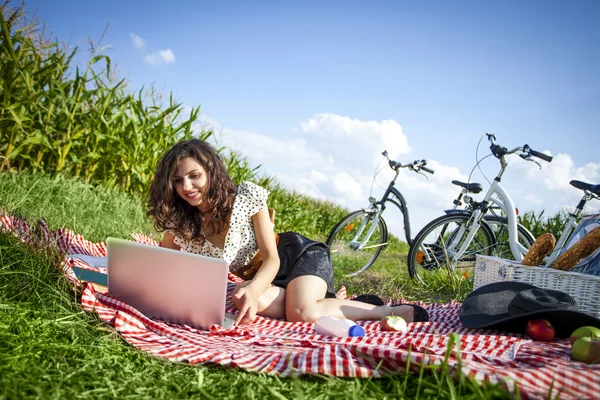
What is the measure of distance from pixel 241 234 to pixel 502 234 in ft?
9.74

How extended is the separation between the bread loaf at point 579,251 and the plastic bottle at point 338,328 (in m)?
1.55

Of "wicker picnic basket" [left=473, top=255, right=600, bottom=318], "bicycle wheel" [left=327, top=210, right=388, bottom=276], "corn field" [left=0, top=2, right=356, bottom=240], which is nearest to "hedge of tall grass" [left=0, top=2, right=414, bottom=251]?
"corn field" [left=0, top=2, right=356, bottom=240]

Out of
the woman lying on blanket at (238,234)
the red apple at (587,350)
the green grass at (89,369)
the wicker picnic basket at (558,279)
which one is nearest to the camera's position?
the green grass at (89,369)

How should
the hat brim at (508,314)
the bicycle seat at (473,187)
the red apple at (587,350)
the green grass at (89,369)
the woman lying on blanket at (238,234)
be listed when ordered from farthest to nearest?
the bicycle seat at (473,187), the woman lying on blanket at (238,234), the hat brim at (508,314), the red apple at (587,350), the green grass at (89,369)

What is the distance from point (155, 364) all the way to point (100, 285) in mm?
824

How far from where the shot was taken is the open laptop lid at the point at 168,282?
5.66 ft

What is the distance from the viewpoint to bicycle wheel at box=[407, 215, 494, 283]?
4.22 meters

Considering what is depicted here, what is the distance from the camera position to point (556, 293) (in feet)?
7.13

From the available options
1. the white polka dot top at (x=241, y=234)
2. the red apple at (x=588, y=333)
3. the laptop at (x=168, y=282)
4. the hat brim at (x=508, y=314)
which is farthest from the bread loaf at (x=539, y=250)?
the laptop at (x=168, y=282)

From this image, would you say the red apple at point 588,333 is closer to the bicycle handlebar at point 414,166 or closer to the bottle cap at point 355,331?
the bottle cap at point 355,331

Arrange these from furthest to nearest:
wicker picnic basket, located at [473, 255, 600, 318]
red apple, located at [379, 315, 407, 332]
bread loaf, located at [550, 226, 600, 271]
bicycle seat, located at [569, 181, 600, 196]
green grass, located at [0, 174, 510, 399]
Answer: bicycle seat, located at [569, 181, 600, 196] → bread loaf, located at [550, 226, 600, 271] → wicker picnic basket, located at [473, 255, 600, 318] → red apple, located at [379, 315, 407, 332] → green grass, located at [0, 174, 510, 399]

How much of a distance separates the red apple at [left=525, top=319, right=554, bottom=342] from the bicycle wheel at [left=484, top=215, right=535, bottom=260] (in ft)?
7.59

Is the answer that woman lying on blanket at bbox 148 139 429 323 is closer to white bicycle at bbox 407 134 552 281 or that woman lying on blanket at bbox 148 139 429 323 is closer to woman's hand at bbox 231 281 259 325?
woman's hand at bbox 231 281 259 325

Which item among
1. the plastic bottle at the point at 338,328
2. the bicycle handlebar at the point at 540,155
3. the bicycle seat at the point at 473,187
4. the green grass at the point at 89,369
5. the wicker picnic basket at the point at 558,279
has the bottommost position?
the green grass at the point at 89,369
